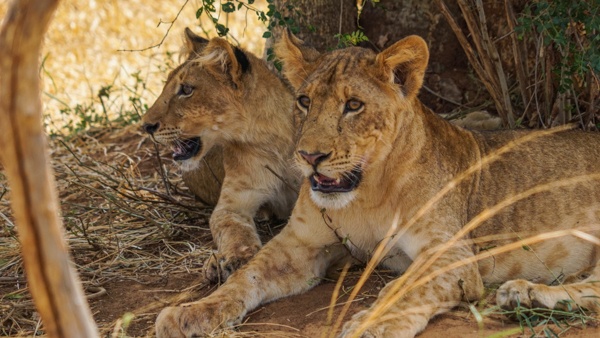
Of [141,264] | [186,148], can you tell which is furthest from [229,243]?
[186,148]

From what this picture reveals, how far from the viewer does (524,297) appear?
3.56 m

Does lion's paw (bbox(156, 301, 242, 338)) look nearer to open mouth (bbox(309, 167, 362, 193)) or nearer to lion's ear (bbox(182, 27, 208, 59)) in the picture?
open mouth (bbox(309, 167, 362, 193))

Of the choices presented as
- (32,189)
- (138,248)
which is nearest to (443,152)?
(138,248)

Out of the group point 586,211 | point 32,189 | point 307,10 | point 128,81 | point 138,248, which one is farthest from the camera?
point 128,81

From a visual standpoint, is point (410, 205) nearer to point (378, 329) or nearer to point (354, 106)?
point (354, 106)

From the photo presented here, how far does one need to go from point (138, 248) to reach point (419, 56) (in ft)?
6.34

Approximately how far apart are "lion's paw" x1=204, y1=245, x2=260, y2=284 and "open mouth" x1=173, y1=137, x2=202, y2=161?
740 mm

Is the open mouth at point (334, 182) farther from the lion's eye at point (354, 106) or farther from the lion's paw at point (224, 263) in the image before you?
the lion's paw at point (224, 263)

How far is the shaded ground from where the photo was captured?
3740mm

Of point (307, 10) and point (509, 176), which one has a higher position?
point (307, 10)

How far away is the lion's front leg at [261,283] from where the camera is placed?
3662mm

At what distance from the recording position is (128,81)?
29.6ft

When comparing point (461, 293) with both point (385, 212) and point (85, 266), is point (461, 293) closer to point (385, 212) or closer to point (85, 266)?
point (385, 212)

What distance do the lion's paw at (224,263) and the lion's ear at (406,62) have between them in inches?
45.4
